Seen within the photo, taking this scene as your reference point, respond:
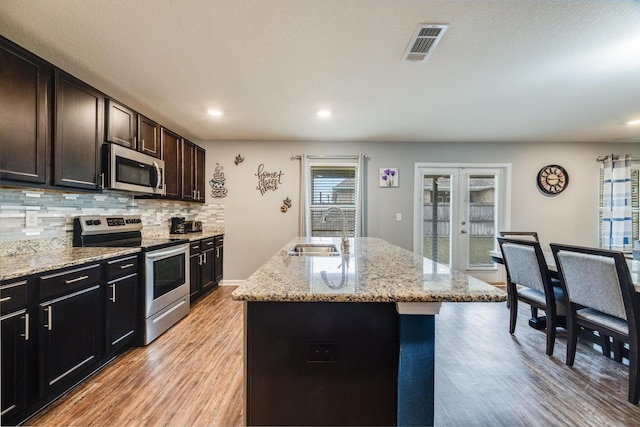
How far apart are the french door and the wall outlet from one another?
4390mm

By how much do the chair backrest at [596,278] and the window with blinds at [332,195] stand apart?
268 centimetres

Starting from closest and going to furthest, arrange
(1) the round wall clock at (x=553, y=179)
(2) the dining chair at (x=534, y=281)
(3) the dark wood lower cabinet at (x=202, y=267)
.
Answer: (2) the dining chair at (x=534, y=281) < (3) the dark wood lower cabinet at (x=202, y=267) < (1) the round wall clock at (x=553, y=179)

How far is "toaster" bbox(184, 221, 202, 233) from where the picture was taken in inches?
153

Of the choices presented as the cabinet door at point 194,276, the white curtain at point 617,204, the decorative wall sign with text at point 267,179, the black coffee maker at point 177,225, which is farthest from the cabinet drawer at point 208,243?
the white curtain at point 617,204

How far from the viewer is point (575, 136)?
400 centimetres

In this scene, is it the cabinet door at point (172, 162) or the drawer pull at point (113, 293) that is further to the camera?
the cabinet door at point (172, 162)

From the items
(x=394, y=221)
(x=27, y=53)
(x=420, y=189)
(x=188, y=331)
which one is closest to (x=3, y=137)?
(x=27, y=53)

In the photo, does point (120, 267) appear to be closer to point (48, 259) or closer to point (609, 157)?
point (48, 259)

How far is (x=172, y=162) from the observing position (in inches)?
132

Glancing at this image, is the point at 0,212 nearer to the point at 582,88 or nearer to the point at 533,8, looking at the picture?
the point at 533,8

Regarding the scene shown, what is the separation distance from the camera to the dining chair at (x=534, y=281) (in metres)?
2.21

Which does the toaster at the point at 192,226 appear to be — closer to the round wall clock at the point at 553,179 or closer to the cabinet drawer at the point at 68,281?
the cabinet drawer at the point at 68,281

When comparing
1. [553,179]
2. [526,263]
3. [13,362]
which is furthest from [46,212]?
[553,179]

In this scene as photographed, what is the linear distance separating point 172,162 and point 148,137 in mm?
506
